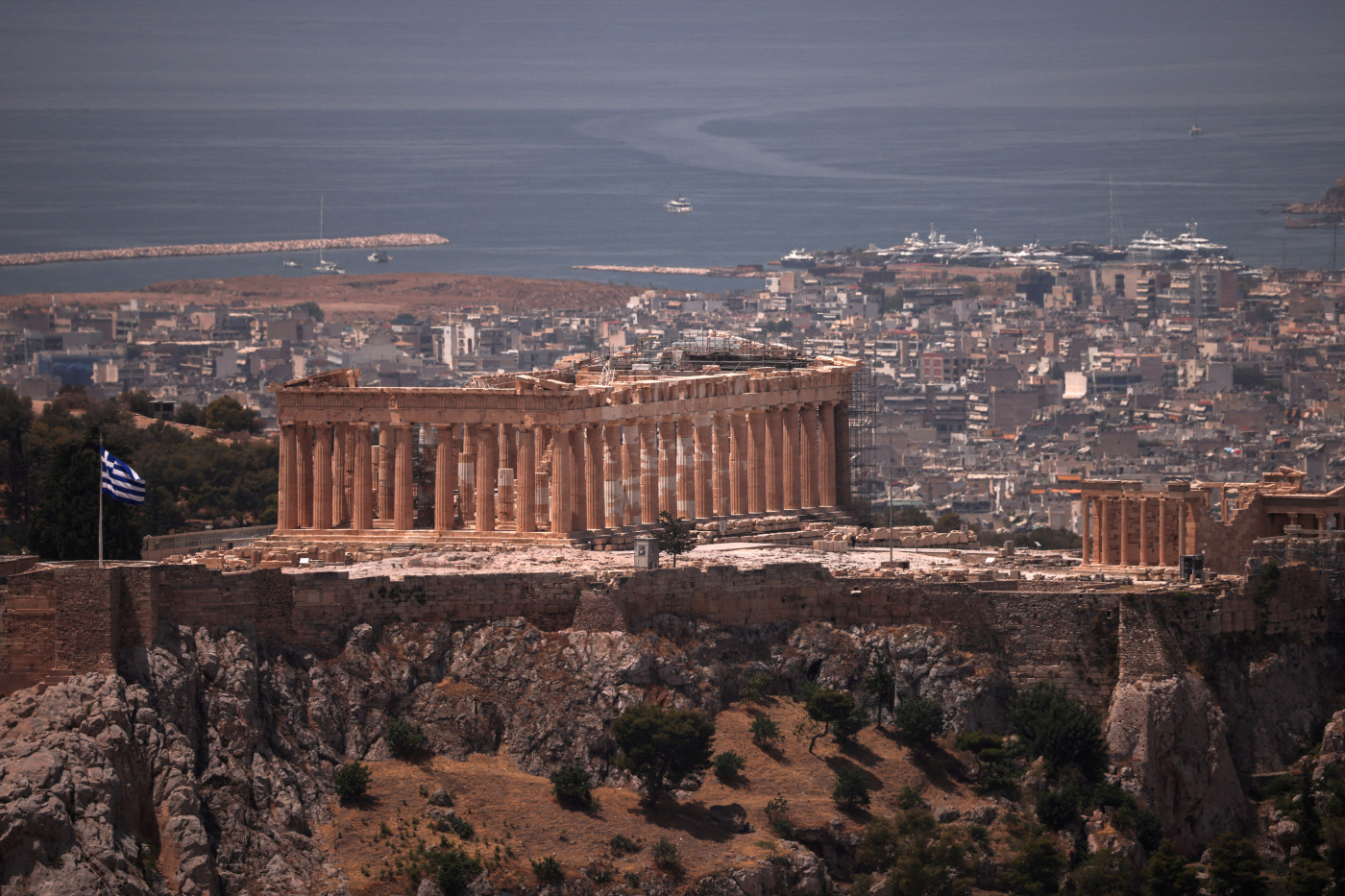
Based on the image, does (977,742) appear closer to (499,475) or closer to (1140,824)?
(1140,824)

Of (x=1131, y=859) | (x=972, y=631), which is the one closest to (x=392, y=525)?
(x=972, y=631)

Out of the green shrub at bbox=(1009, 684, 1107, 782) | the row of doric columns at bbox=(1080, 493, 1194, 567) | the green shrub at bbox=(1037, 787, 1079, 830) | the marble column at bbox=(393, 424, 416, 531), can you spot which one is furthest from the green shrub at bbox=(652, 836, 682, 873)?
the row of doric columns at bbox=(1080, 493, 1194, 567)

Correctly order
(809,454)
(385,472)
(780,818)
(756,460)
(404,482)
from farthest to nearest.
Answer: (809,454) < (756,460) < (385,472) < (404,482) < (780,818)

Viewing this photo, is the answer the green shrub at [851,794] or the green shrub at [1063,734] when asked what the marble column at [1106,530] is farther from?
the green shrub at [851,794]

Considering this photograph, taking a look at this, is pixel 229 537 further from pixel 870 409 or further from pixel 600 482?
pixel 870 409

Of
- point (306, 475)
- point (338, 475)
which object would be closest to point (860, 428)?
point (338, 475)

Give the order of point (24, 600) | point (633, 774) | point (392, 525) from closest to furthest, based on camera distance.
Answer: point (24, 600) < point (633, 774) < point (392, 525)

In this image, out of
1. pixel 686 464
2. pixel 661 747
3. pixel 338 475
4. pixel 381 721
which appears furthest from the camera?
pixel 686 464
